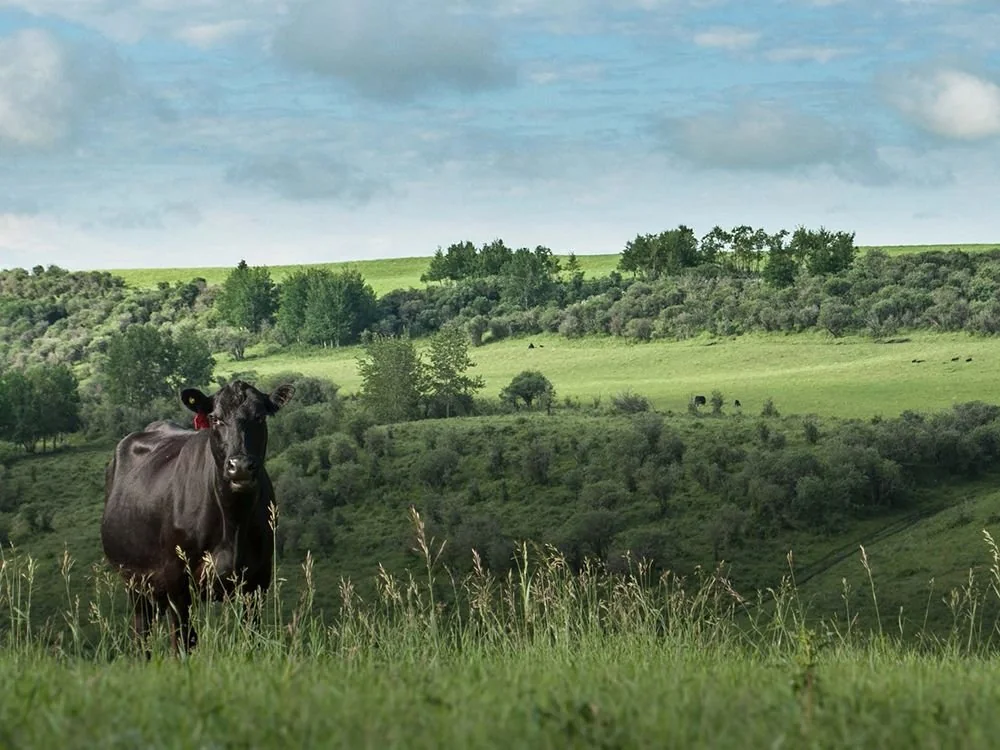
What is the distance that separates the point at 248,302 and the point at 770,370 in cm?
9119

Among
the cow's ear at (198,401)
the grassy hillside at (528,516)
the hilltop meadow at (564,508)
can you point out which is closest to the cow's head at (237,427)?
the cow's ear at (198,401)

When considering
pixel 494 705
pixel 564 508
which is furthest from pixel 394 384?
pixel 494 705

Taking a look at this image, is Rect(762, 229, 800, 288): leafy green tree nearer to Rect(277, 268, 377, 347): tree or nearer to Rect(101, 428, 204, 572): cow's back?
Rect(277, 268, 377, 347): tree

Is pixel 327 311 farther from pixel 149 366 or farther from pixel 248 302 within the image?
pixel 149 366

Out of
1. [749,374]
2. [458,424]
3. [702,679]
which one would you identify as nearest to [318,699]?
[702,679]

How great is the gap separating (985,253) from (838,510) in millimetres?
104165

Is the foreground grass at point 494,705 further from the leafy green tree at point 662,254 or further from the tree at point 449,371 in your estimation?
the leafy green tree at point 662,254

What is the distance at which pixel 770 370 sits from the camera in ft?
382

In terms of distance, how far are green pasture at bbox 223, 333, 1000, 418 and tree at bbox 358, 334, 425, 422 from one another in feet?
25.0

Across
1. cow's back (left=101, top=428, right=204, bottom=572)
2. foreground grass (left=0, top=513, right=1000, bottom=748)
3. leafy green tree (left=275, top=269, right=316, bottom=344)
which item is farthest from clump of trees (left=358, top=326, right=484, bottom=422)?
foreground grass (left=0, top=513, right=1000, bottom=748)

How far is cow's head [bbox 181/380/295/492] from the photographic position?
11.2 m

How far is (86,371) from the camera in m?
161

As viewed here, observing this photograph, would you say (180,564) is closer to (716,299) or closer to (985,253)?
(716,299)

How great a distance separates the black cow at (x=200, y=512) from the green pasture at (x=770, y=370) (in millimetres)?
85266
